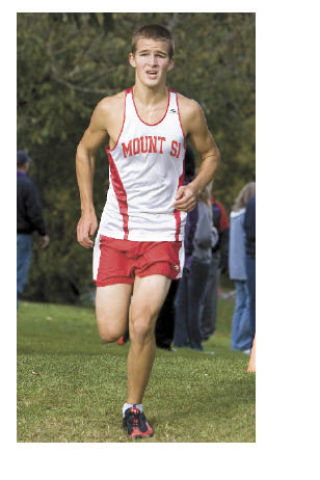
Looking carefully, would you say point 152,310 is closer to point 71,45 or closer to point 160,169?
point 160,169

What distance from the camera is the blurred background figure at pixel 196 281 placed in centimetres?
995

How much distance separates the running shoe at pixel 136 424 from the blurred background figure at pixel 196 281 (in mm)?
4207

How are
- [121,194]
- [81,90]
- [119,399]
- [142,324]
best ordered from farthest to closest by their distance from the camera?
[81,90] → [119,399] → [121,194] → [142,324]

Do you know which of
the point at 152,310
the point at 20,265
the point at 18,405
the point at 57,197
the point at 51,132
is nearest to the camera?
the point at 152,310

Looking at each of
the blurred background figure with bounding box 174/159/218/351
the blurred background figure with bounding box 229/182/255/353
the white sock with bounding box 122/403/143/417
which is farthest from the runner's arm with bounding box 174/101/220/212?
the blurred background figure with bounding box 229/182/255/353

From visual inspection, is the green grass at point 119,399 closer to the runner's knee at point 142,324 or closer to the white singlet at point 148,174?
the runner's knee at point 142,324

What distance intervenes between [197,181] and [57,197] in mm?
15510

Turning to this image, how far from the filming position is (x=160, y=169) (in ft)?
17.8

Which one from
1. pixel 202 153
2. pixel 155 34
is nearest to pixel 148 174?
pixel 202 153

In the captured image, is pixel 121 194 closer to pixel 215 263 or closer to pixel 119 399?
pixel 119 399

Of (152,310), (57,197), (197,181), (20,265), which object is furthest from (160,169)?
(57,197)

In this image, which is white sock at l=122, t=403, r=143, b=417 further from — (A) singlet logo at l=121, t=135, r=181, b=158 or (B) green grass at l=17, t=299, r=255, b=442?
(A) singlet logo at l=121, t=135, r=181, b=158

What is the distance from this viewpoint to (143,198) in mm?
5496

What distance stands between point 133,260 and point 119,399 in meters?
1.08
